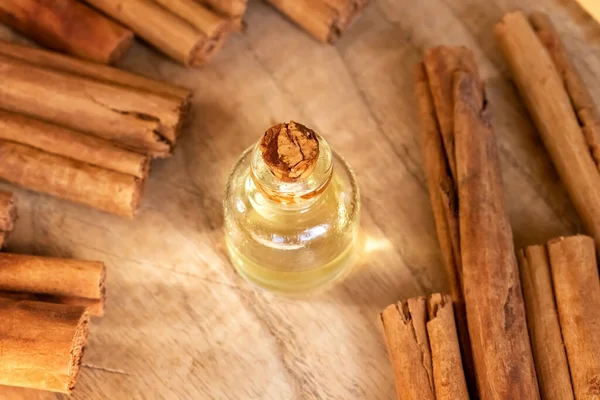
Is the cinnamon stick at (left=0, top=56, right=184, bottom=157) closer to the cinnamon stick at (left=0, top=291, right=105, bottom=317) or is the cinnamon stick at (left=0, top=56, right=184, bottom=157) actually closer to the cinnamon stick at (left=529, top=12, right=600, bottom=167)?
the cinnamon stick at (left=0, top=291, right=105, bottom=317)

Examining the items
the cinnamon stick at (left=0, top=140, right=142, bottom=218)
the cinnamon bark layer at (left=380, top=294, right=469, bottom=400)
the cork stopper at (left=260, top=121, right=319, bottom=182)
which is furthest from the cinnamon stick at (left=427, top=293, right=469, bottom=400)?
the cinnamon stick at (left=0, top=140, right=142, bottom=218)

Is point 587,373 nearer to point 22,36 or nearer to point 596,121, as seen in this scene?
point 596,121

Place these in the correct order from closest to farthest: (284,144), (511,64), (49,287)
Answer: (284,144)
(49,287)
(511,64)

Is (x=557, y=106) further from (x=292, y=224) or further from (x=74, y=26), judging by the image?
(x=74, y=26)

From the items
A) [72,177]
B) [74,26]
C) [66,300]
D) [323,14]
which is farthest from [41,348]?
[323,14]

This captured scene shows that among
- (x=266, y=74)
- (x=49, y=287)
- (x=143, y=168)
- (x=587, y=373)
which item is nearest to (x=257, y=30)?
Answer: (x=266, y=74)

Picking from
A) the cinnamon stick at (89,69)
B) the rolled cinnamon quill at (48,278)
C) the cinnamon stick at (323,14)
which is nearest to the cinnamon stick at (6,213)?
the rolled cinnamon quill at (48,278)

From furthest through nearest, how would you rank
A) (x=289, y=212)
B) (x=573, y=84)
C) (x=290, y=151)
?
(x=573, y=84) < (x=289, y=212) < (x=290, y=151)

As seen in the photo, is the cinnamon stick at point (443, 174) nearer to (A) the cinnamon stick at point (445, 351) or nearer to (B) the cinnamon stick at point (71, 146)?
(A) the cinnamon stick at point (445, 351)
